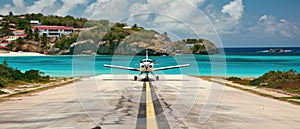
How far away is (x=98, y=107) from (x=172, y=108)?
134 inches

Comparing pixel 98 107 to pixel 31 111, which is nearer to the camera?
pixel 31 111

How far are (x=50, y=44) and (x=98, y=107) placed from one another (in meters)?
189

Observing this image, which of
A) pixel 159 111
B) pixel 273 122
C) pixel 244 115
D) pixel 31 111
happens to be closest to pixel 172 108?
pixel 159 111

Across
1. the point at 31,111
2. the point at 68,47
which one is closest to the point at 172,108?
the point at 31,111

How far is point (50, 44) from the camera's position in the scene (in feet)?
654

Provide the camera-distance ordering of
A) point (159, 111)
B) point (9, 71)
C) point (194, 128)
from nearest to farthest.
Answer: point (194, 128) → point (159, 111) → point (9, 71)

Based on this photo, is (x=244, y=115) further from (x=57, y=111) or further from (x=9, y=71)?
(x=9, y=71)

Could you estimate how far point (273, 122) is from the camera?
14352mm

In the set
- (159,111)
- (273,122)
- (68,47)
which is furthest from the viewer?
(68,47)

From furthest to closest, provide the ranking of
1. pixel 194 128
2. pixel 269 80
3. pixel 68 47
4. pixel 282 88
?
1. pixel 68 47
2. pixel 269 80
3. pixel 282 88
4. pixel 194 128

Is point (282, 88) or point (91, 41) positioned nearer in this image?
point (282, 88)

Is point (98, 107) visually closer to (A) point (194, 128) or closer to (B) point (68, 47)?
(A) point (194, 128)

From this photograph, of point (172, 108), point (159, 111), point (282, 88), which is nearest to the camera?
point (159, 111)

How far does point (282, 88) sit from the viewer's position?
114 ft
